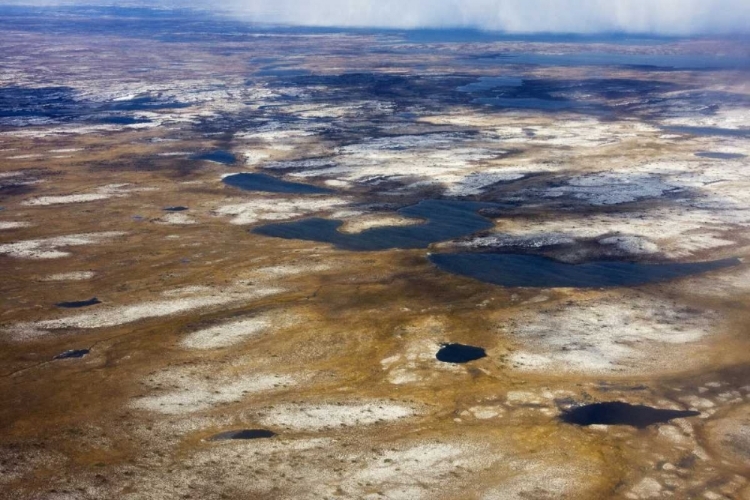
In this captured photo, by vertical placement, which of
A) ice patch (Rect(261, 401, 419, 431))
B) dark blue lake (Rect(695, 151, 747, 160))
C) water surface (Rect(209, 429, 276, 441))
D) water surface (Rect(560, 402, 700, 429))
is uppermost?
dark blue lake (Rect(695, 151, 747, 160))

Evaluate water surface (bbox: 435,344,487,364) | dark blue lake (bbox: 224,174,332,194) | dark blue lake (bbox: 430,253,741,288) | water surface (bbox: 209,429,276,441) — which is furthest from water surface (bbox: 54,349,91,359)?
dark blue lake (bbox: 224,174,332,194)

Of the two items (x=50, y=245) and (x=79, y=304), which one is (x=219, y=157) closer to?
(x=50, y=245)

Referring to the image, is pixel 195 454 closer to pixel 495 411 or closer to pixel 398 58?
pixel 495 411

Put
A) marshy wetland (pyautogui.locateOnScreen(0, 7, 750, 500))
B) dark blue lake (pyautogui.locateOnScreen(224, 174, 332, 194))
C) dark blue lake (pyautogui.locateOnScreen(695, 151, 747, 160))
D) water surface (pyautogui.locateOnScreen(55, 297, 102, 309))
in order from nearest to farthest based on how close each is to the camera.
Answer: marshy wetland (pyautogui.locateOnScreen(0, 7, 750, 500)) → water surface (pyautogui.locateOnScreen(55, 297, 102, 309)) → dark blue lake (pyautogui.locateOnScreen(224, 174, 332, 194)) → dark blue lake (pyautogui.locateOnScreen(695, 151, 747, 160))

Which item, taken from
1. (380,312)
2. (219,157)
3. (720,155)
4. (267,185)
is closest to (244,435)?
(380,312)

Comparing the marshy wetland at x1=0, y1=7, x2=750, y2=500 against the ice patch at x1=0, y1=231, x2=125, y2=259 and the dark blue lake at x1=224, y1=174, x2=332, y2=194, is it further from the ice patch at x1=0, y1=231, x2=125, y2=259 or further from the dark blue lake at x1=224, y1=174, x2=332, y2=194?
the dark blue lake at x1=224, y1=174, x2=332, y2=194

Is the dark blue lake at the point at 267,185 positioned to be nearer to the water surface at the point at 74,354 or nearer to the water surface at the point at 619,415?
the water surface at the point at 74,354
